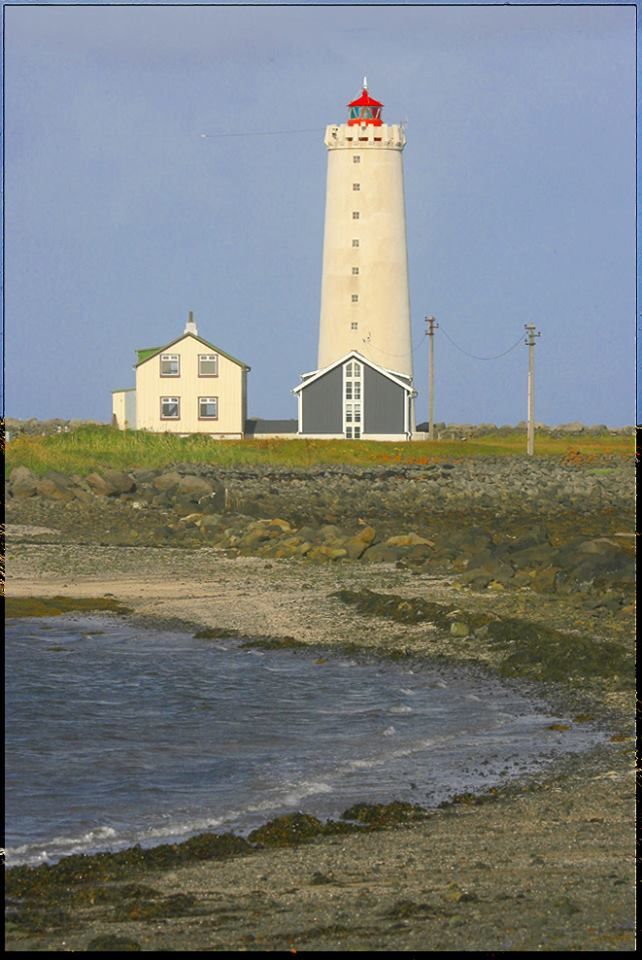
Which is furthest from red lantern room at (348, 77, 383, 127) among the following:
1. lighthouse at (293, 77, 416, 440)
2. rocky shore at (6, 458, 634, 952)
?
rocky shore at (6, 458, 634, 952)

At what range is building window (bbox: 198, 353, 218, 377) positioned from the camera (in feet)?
154

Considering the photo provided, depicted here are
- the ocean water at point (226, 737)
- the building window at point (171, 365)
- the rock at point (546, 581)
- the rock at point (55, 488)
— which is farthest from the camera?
the building window at point (171, 365)

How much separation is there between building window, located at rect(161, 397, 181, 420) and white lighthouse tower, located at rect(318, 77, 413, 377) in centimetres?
561

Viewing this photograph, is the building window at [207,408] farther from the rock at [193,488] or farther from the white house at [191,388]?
the rock at [193,488]

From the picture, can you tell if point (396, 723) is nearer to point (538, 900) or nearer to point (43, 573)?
point (538, 900)

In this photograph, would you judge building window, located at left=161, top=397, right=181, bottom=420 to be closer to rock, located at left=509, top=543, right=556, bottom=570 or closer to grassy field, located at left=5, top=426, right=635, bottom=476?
grassy field, located at left=5, top=426, right=635, bottom=476

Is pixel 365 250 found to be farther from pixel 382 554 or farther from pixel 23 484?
pixel 382 554

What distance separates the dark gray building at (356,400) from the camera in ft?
158

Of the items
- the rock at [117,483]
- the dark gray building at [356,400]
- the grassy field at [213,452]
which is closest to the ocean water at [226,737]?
the rock at [117,483]

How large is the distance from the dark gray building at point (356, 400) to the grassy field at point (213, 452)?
51.6 inches

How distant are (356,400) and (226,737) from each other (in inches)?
1512

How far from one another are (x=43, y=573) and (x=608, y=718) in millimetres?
10888

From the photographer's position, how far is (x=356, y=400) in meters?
48.4

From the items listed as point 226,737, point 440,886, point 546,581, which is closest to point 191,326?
point 546,581
